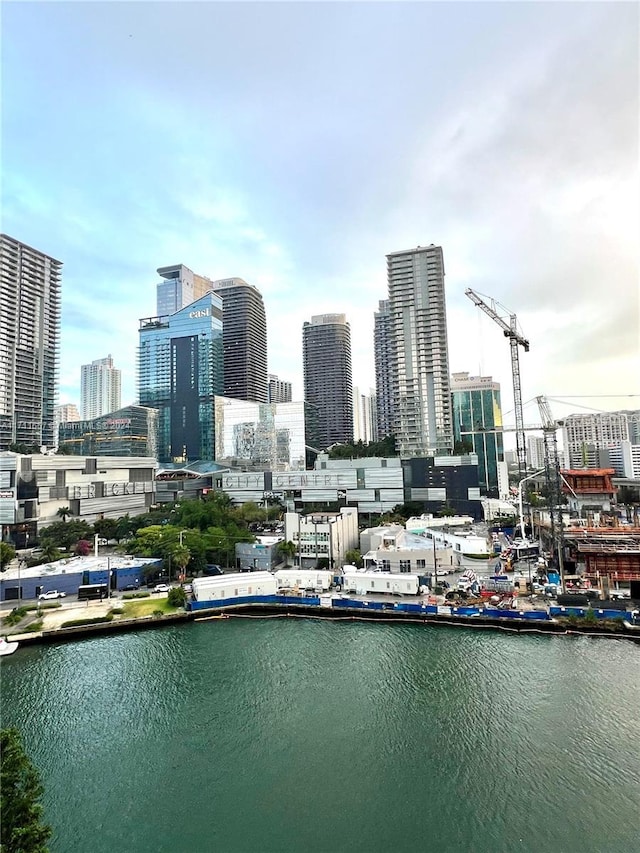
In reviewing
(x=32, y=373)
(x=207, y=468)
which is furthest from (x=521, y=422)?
(x=32, y=373)

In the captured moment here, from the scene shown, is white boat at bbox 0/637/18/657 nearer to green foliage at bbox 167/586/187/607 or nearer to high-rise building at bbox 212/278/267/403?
green foliage at bbox 167/586/187/607

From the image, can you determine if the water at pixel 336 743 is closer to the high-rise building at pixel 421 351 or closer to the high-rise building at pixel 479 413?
the high-rise building at pixel 421 351

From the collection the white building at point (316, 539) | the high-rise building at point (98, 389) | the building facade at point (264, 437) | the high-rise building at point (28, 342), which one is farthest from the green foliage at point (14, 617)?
the high-rise building at point (98, 389)

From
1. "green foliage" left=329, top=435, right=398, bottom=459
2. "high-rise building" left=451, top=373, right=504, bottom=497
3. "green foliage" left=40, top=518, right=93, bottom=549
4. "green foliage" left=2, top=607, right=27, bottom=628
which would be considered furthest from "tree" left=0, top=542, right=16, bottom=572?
"high-rise building" left=451, top=373, right=504, bottom=497

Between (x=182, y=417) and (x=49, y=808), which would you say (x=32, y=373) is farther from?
(x=49, y=808)

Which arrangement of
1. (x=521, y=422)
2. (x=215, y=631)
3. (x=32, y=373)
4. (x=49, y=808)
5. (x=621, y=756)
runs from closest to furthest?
(x=49, y=808), (x=621, y=756), (x=215, y=631), (x=521, y=422), (x=32, y=373)

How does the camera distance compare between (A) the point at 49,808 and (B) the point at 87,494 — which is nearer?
(A) the point at 49,808
